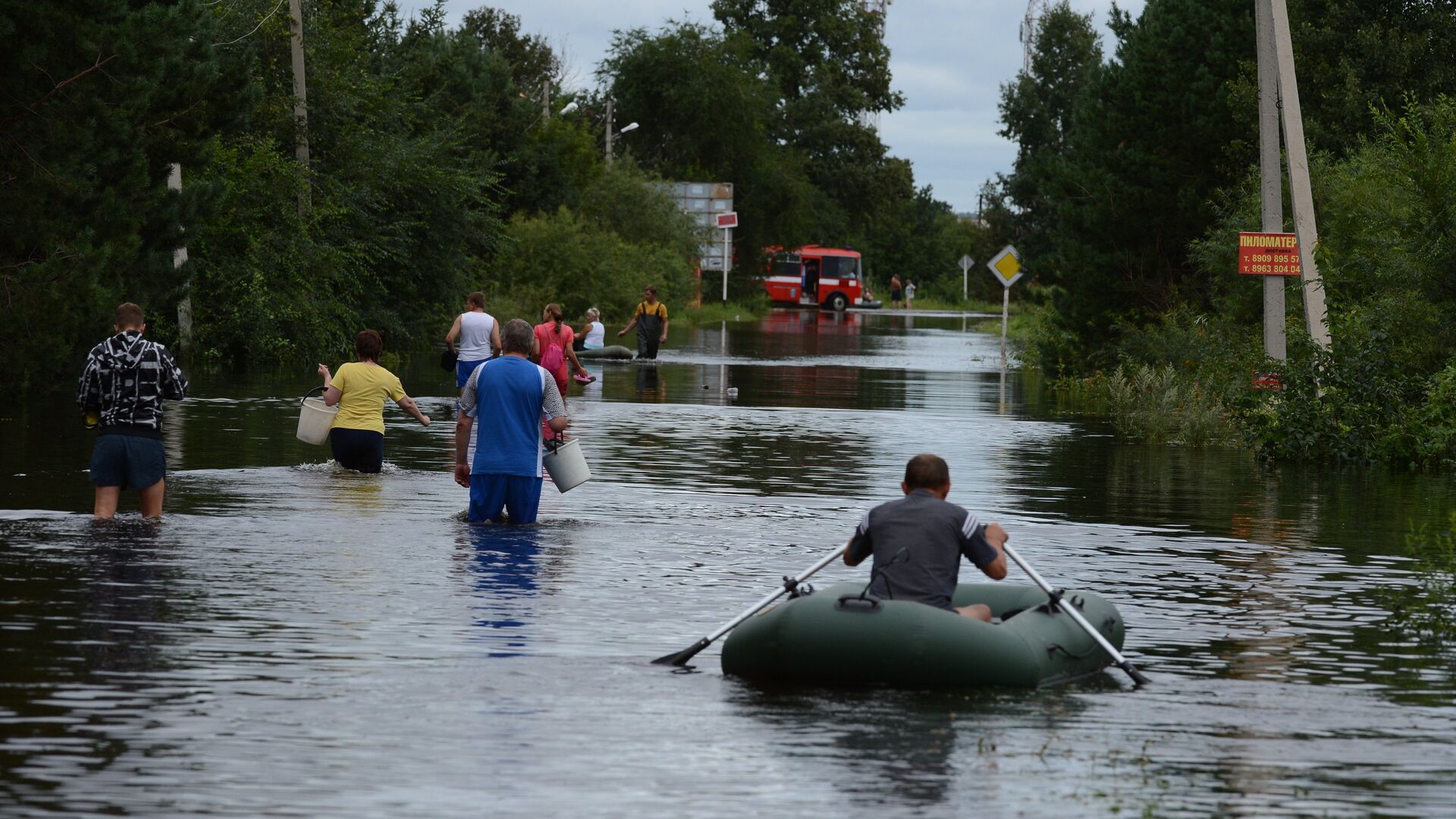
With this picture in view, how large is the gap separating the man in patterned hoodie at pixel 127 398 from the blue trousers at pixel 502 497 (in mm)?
2272

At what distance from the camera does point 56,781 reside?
7199mm

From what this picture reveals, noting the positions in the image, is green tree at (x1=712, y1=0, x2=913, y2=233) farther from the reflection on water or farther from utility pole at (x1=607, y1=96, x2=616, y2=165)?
the reflection on water

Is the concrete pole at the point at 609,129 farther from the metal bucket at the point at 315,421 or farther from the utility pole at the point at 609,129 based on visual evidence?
the metal bucket at the point at 315,421

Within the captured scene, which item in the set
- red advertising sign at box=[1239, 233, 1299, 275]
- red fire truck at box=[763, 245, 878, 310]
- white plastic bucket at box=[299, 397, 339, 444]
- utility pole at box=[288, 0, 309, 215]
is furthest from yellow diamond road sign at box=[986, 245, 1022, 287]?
red fire truck at box=[763, 245, 878, 310]

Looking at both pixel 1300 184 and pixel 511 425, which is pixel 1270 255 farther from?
pixel 511 425

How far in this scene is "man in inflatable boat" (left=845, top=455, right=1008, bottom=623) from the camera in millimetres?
9797

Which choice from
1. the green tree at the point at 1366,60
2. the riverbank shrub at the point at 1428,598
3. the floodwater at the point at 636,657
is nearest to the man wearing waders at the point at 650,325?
the green tree at the point at 1366,60

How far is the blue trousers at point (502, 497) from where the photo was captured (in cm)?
1526

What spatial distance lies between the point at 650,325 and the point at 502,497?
93.3ft

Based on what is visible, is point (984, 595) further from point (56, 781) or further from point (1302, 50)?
point (1302, 50)

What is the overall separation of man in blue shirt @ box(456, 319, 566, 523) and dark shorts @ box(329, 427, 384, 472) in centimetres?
380

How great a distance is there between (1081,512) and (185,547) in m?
7.53

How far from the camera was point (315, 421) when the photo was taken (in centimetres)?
1897

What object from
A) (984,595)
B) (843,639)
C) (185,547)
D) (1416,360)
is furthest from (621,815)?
(1416,360)
